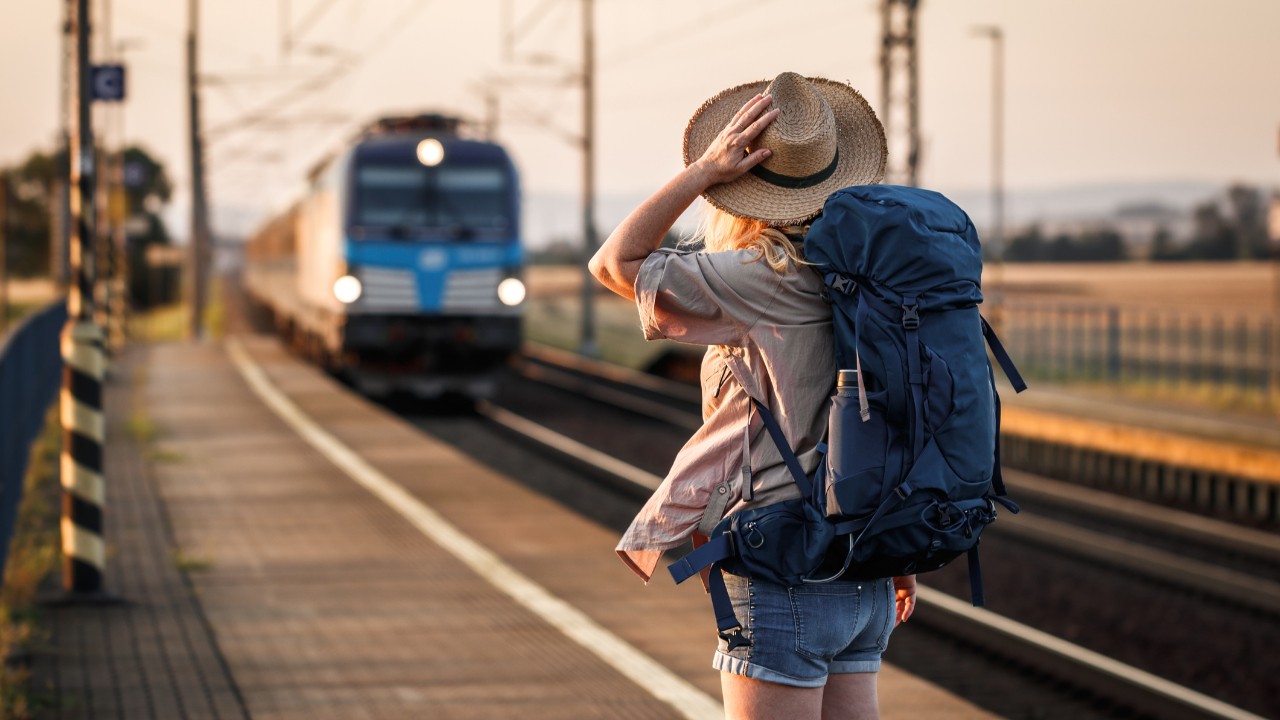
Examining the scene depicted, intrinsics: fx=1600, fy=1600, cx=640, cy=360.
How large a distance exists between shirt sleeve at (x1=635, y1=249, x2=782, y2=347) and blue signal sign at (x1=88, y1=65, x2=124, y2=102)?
8.32 m

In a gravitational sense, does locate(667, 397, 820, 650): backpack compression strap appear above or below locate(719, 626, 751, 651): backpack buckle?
above

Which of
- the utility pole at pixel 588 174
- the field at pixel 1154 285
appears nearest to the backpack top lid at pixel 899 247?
the utility pole at pixel 588 174

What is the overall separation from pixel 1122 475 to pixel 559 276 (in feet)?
243

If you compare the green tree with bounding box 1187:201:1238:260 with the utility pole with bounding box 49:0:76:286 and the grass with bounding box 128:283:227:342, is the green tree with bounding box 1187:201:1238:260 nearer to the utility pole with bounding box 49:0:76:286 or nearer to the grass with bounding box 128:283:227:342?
the grass with bounding box 128:283:227:342

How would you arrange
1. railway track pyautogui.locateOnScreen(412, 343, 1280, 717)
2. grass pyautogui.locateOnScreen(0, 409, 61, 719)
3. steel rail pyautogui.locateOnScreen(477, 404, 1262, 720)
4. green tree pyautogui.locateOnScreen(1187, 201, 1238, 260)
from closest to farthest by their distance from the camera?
grass pyautogui.locateOnScreen(0, 409, 61, 719) < steel rail pyautogui.locateOnScreen(477, 404, 1262, 720) < railway track pyautogui.locateOnScreen(412, 343, 1280, 717) < green tree pyautogui.locateOnScreen(1187, 201, 1238, 260)

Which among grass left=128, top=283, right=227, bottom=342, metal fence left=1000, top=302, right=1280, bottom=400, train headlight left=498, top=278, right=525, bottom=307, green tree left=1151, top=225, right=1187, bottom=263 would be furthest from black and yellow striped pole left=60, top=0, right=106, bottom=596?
green tree left=1151, top=225, right=1187, bottom=263

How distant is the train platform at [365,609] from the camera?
561cm

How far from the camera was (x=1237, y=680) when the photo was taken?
26.3 feet

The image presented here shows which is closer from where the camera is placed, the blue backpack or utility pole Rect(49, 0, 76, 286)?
the blue backpack

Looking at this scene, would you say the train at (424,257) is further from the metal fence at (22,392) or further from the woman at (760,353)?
the woman at (760,353)

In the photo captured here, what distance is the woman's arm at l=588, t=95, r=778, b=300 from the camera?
9.23ft

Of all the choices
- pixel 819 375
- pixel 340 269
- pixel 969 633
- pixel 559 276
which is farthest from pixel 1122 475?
pixel 559 276

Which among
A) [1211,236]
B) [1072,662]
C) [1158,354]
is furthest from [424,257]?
[1211,236]

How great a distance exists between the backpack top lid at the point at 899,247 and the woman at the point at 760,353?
0.09 metres
